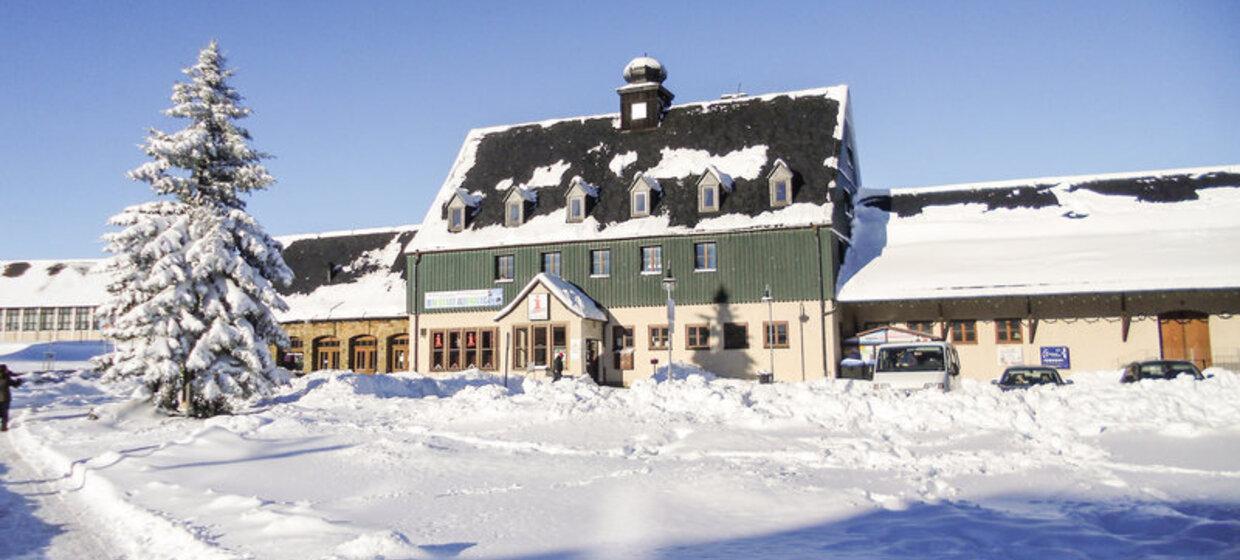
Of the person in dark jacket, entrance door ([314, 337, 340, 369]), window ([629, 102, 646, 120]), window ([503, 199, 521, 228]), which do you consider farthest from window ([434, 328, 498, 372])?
the person in dark jacket

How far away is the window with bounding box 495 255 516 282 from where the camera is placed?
36.9 m

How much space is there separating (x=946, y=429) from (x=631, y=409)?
5.76 m

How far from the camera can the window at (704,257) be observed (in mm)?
34125

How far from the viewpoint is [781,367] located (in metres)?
32.4

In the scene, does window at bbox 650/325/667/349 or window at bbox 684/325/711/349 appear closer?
window at bbox 684/325/711/349

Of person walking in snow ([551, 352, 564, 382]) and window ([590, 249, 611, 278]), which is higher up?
window ([590, 249, 611, 278])

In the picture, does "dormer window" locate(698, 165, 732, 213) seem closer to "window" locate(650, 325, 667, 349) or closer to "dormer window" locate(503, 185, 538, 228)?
"window" locate(650, 325, 667, 349)

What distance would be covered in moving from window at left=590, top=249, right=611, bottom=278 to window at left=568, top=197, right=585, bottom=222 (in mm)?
1502

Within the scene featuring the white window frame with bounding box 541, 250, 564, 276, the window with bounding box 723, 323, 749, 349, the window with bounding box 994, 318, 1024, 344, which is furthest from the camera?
the white window frame with bounding box 541, 250, 564, 276

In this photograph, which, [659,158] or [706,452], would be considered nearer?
[706,452]

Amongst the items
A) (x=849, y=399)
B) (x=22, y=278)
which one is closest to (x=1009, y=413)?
(x=849, y=399)

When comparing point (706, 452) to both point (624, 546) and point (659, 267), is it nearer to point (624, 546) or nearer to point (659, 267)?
point (624, 546)

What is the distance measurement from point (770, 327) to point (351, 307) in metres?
18.4

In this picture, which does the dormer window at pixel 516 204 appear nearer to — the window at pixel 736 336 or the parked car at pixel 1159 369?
the window at pixel 736 336
